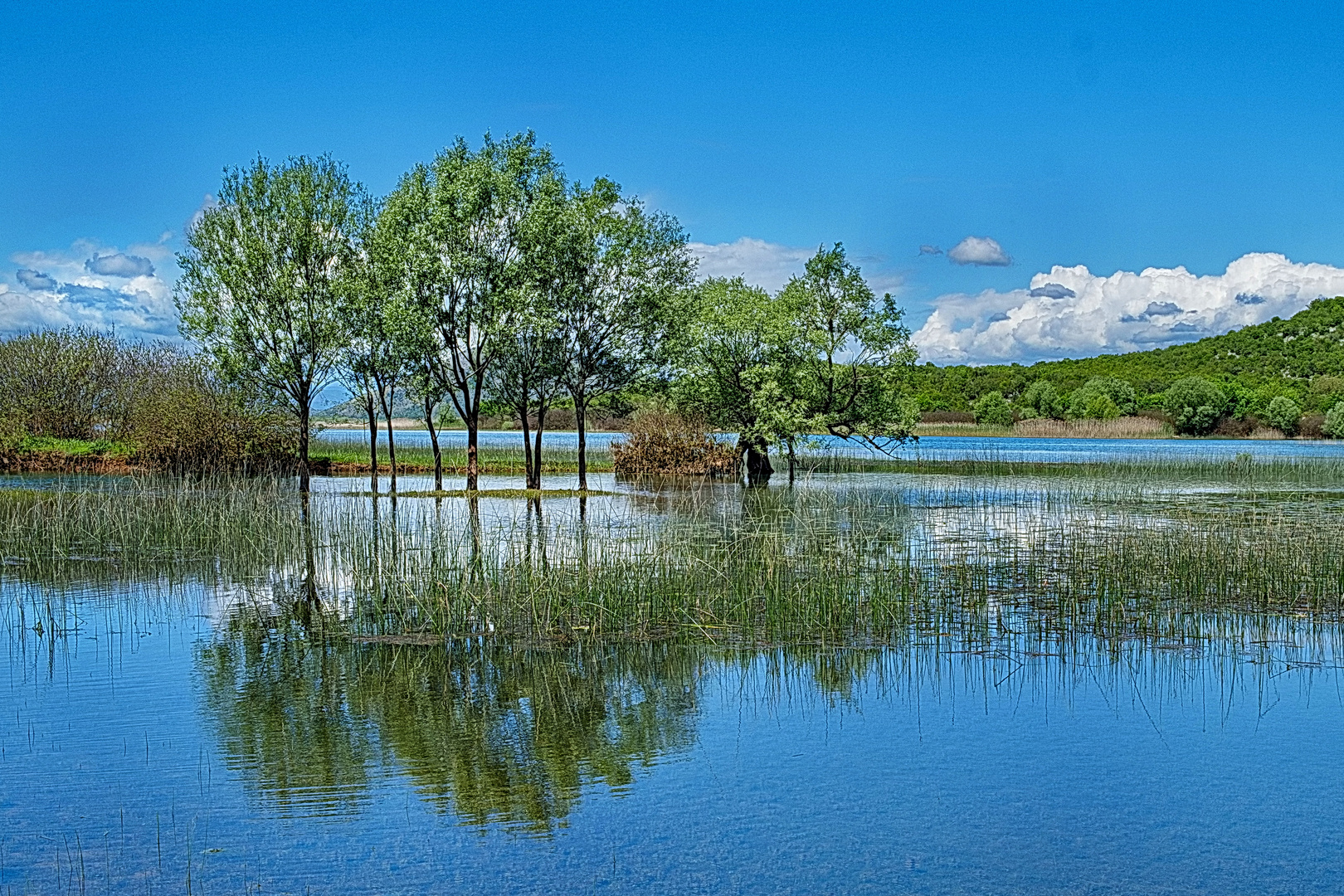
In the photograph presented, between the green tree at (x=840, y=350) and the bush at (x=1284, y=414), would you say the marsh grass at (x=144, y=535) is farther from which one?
the bush at (x=1284, y=414)

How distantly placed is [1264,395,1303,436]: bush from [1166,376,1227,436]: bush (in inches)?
179

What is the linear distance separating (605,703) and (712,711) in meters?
1.00

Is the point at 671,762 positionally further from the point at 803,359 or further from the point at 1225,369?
the point at 1225,369

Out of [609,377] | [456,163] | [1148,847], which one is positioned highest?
[456,163]

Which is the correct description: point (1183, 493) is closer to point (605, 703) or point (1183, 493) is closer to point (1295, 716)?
point (1295, 716)

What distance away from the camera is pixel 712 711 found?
10219 mm

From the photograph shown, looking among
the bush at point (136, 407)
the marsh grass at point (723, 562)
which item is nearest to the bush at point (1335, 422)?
the marsh grass at point (723, 562)

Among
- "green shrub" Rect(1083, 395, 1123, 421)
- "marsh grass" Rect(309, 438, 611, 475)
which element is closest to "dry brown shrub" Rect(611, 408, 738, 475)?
"marsh grass" Rect(309, 438, 611, 475)

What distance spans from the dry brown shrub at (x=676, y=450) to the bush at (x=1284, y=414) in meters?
73.2

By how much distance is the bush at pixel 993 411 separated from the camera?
383 feet

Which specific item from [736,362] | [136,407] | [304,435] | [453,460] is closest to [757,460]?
[736,362]

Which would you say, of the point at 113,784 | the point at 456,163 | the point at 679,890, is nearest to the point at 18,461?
the point at 456,163

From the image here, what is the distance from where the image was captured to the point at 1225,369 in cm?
14262

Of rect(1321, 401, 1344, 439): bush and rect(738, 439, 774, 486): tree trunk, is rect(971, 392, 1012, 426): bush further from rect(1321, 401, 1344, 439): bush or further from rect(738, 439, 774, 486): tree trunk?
rect(738, 439, 774, 486): tree trunk
